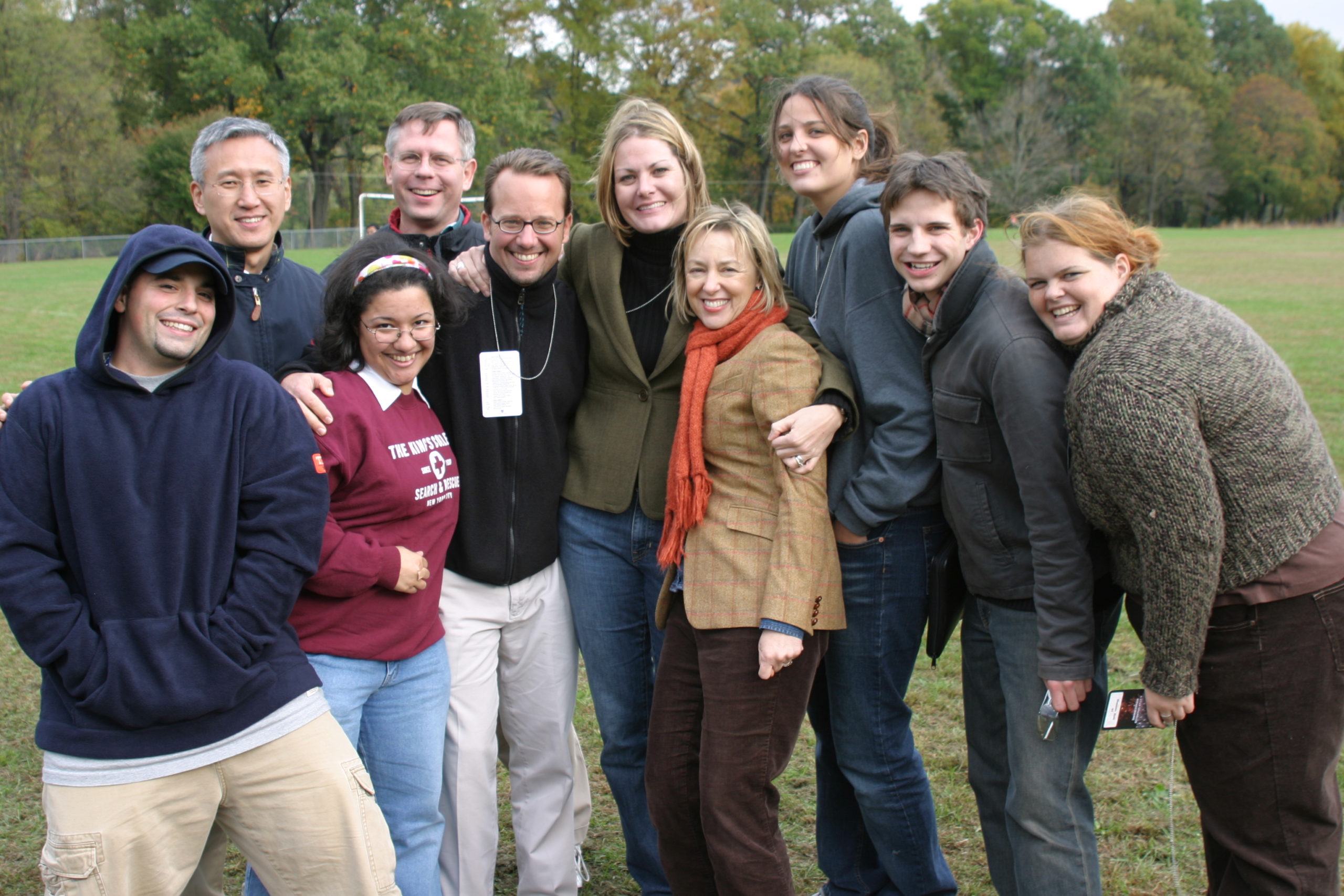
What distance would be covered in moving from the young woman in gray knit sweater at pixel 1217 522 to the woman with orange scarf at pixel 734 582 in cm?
70

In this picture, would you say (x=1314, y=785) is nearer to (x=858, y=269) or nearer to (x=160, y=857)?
(x=858, y=269)

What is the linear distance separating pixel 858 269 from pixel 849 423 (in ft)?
1.41

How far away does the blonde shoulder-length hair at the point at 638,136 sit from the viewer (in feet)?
9.86

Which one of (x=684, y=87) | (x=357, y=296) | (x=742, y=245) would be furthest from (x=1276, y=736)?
(x=684, y=87)

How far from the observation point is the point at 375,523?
8.86ft

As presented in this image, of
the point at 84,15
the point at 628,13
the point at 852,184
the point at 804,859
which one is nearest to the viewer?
the point at 852,184

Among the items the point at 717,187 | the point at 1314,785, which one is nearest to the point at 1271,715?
the point at 1314,785

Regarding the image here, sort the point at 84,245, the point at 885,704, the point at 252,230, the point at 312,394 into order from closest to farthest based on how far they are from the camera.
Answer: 1. the point at 312,394
2. the point at 885,704
3. the point at 252,230
4. the point at 84,245

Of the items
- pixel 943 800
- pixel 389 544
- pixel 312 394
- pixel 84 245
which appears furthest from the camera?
pixel 84 245

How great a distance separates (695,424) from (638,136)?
0.91 metres

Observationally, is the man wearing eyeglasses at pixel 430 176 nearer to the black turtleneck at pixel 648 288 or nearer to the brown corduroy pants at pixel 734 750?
the black turtleneck at pixel 648 288

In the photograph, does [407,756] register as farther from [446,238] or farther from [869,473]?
[446,238]

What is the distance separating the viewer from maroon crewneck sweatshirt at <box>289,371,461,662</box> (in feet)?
8.46

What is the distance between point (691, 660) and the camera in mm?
2777
